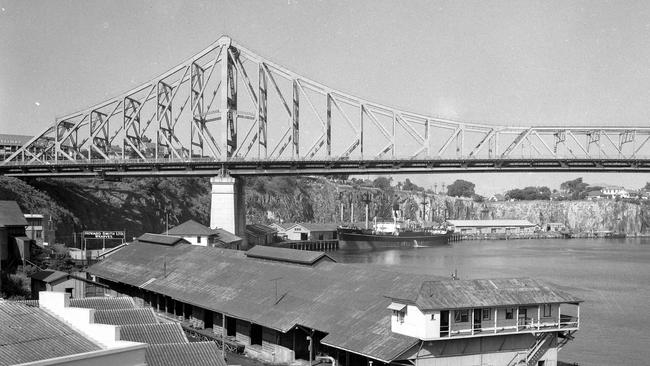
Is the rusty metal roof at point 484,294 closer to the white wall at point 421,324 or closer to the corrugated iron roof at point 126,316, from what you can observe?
the white wall at point 421,324

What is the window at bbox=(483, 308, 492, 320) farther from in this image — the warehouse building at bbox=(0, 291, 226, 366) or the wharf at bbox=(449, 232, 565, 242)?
the wharf at bbox=(449, 232, 565, 242)

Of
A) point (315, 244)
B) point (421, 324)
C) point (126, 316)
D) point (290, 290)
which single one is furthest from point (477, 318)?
point (315, 244)

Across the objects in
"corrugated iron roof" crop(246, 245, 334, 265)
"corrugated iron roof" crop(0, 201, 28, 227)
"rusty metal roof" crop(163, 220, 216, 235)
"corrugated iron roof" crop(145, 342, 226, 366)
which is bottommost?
"corrugated iron roof" crop(145, 342, 226, 366)

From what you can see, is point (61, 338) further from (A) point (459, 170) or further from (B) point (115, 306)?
(A) point (459, 170)

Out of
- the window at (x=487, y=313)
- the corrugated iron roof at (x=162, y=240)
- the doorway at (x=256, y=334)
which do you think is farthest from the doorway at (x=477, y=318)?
the corrugated iron roof at (x=162, y=240)

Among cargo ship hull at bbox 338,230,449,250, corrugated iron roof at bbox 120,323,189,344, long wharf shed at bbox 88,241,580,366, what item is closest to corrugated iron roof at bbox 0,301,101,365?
corrugated iron roof at bbox 120,323,189,344

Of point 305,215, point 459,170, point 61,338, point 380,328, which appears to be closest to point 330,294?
point 380,328
